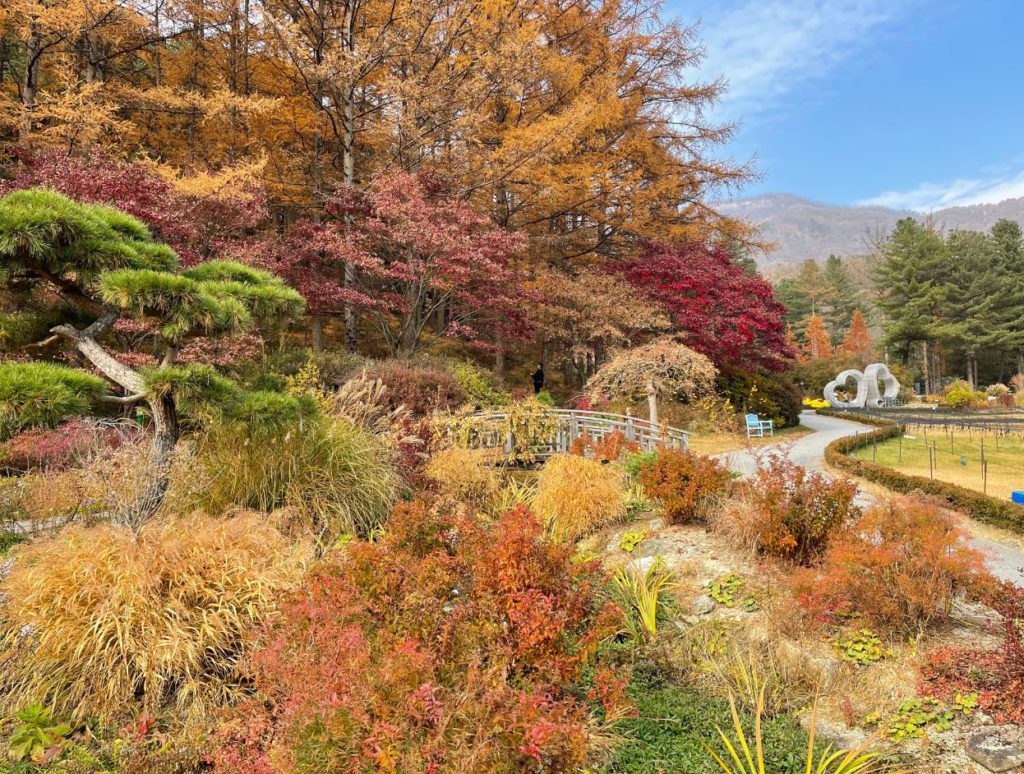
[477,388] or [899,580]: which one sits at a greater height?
[477,388]

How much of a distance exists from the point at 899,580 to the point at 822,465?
27.3 feet

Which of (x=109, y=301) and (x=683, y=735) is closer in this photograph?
(x=683, y=735)

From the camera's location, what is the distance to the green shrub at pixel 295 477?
4820 mm

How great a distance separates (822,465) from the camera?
1085 cm

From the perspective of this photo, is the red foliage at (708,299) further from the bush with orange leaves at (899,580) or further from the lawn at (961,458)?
the bush with orange leaves at (899,580)

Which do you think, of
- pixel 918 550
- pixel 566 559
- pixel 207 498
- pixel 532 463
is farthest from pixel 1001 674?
pixel 532 463

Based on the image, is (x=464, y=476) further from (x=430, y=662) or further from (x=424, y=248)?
(x=424, y=248)

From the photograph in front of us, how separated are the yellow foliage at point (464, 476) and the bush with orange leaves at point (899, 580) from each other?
3.71m

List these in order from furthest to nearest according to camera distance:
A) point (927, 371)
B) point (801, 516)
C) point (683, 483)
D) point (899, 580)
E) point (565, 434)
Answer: point (927, 371)
point (565, 434)
point (683, 483)
point (801, 516)
point (899, 580)

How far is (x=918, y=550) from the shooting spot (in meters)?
3.66

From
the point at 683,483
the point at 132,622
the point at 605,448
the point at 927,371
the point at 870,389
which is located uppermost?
the point at 927,371

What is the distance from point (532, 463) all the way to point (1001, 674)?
726 centimetres

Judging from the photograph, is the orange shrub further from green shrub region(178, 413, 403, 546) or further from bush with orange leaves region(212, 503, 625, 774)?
green shrub region(178, 413, 403, 546)

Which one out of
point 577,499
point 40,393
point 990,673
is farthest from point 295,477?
point 990,673
